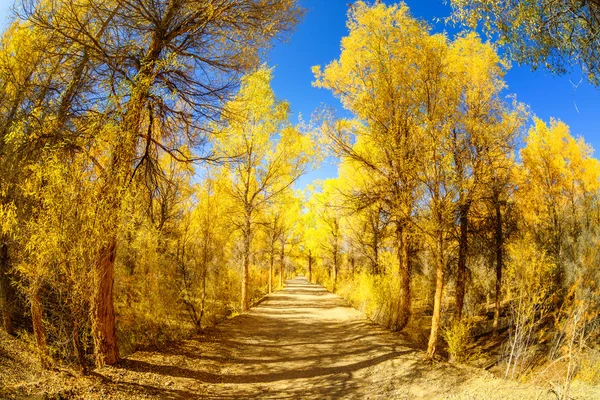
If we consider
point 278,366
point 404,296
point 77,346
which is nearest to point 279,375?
point 278,366

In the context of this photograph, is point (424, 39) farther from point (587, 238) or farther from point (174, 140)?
point (587, 238)

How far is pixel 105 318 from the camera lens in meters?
5.32

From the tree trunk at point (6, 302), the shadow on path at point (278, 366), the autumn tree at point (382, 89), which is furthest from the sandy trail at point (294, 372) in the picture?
the tree trunk at point (6, 302)

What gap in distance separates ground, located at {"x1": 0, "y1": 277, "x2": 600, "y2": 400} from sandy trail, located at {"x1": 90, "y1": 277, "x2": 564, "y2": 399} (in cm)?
2

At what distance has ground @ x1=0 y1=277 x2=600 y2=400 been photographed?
4.71 m

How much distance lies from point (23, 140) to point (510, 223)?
47.7 ft

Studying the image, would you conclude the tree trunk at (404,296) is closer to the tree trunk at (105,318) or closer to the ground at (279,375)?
the ground at (279,375)

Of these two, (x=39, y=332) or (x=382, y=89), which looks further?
(x=382, y=89)

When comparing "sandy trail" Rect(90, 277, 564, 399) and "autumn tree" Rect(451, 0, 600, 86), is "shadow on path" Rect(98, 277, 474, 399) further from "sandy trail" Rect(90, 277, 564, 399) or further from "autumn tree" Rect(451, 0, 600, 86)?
"autumn tree" Rect(451, 0, 600, 86)

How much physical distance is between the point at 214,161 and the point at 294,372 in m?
4.48

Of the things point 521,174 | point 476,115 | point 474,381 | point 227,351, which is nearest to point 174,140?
point 227,351

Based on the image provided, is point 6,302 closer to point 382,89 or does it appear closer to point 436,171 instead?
point 436,171

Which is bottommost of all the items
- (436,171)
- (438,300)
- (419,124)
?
(438,300)

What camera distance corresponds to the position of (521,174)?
15352mm
